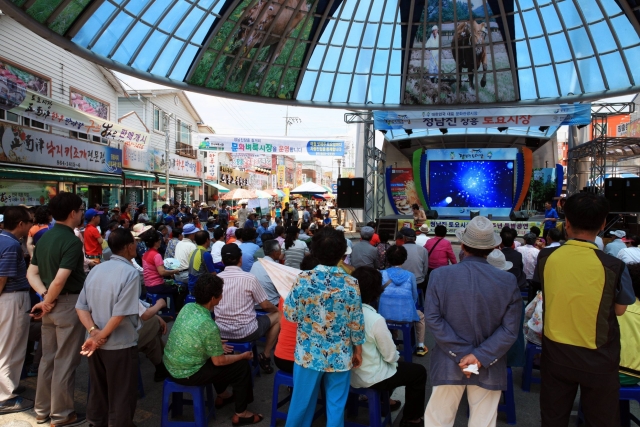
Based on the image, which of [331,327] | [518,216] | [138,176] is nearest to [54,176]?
[138,176]

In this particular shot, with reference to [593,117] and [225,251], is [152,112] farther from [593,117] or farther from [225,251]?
[225,251]

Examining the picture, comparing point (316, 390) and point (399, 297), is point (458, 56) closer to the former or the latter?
point (399, 297)

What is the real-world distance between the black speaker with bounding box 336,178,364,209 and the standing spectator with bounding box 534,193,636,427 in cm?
1341

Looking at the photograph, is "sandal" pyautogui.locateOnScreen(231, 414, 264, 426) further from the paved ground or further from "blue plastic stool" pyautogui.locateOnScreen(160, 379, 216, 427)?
"blue plastic stool" pyautogui.locateOnScreen(160, 379, 216, 427)

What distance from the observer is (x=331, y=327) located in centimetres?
312

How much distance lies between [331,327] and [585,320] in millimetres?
1561

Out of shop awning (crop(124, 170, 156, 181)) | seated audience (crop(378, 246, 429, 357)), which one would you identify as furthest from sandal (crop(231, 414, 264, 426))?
shop awning (crop(124, 170, 156, 181))

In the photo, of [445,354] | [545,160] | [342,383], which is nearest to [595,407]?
[445,354]

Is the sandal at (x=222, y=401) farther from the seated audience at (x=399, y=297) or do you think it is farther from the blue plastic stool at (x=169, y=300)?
the blue plastic stool at (x=169, y=300)

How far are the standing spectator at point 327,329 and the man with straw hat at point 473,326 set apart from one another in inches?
21.0

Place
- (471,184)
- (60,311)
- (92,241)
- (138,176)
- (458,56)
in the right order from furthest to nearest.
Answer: (471,184) → (138,176) → (458,56) → (92,241) → (60,311)

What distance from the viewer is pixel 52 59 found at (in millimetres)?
16281

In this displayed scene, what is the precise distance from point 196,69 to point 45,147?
21.8 feet

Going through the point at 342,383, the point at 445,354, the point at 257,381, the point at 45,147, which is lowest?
the point at 257,381
